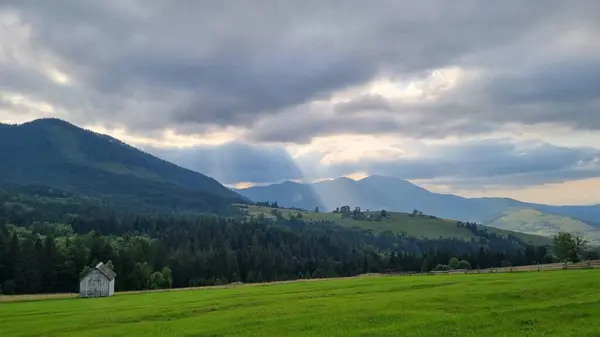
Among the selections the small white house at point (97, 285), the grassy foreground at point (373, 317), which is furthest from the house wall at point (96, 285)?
the grassy foreground at point (373, 317)

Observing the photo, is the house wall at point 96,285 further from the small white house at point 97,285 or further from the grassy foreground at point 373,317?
the grassy foreground at point 373,317

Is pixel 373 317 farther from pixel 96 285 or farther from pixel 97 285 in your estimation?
pixel 96 285

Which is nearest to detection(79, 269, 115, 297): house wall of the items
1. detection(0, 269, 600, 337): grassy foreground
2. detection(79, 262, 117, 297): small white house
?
detection(79, 262, 117, 297): small white house

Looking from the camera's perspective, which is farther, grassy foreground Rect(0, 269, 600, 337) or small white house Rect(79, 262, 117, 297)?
small white house Rect(79, 262, 117, 297)

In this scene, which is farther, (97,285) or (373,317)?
(97,285)

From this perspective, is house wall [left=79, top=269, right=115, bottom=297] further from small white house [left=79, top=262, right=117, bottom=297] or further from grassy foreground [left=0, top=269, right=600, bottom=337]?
grassy foreground [left=0, top=269, right=600, bottom=337]

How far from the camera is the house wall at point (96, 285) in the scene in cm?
11619

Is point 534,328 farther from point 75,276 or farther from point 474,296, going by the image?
point 75,276

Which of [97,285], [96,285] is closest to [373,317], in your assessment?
[97,285]

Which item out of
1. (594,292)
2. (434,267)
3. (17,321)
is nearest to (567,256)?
(434,267)

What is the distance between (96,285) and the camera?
117m

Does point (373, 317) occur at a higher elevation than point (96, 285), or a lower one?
higher

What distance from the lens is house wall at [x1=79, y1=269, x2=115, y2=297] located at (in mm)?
116188

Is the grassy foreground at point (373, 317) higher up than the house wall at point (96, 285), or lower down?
higher up
